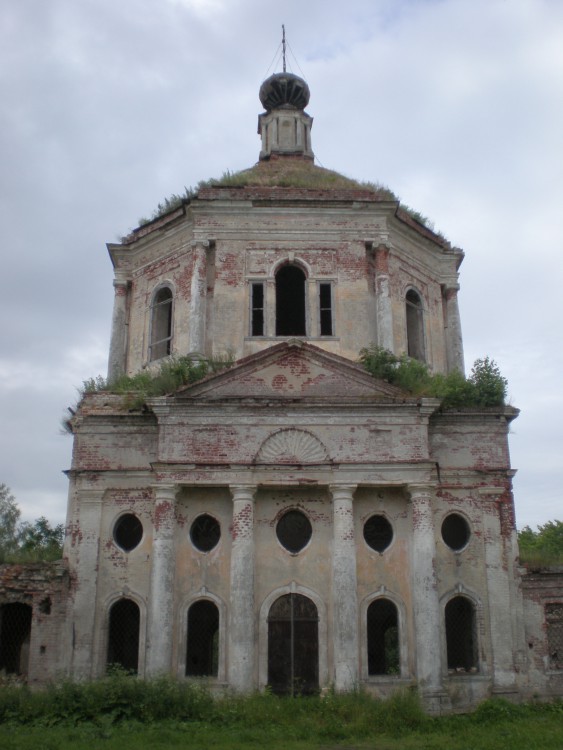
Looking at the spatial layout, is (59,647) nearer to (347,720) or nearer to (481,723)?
(347,720)

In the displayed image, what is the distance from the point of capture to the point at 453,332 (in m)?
19.9

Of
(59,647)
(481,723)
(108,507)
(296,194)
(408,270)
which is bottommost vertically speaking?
(481,723)

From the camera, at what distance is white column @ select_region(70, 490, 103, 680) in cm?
1487

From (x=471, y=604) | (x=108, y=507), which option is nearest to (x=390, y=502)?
(x=471, y=604)

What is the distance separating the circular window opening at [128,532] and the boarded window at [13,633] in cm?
228

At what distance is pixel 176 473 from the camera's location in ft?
49.4

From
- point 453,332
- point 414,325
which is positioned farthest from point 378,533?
point 453,332

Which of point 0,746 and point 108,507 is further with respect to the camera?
point 108,507

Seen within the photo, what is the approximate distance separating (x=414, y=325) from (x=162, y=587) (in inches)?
356

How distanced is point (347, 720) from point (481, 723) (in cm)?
239

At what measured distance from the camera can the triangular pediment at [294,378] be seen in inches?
615

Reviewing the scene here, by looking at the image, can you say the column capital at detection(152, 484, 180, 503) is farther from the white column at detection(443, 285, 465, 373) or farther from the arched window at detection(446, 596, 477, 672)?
the white column at detection(443, 285, 465, 373)

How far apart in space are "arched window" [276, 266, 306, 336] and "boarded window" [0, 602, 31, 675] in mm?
8723

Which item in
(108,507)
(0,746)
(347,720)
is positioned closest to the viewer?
(0,746)
